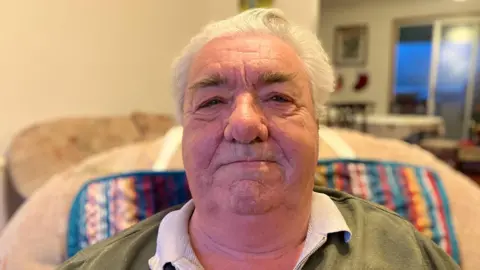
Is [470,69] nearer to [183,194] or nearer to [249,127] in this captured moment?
[183,194]

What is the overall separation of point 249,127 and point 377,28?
6857mm

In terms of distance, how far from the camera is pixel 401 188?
118cm

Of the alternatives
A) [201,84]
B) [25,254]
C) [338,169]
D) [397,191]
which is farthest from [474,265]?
[25,254]

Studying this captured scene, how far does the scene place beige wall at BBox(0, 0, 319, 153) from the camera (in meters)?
2.29

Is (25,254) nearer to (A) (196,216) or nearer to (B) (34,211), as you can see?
(B) (34,211)

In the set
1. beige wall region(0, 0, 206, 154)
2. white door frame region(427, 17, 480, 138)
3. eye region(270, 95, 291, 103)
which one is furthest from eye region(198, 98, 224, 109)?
white door frame region(427, 17, 480, 138)

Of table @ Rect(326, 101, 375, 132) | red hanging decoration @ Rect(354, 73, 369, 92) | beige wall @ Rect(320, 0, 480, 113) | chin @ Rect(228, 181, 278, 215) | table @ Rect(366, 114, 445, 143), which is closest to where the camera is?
chin @ Rect(228, 181, 278, 215)

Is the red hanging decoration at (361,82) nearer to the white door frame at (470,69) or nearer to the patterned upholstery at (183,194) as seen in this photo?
the white door frame at (470,69)

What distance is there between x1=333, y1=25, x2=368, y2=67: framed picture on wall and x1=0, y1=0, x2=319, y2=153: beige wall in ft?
12.9

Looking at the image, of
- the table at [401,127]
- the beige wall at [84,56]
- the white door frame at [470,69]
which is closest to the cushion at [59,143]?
the beige wall at [84,56]

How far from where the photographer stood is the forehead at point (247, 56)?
841 mm

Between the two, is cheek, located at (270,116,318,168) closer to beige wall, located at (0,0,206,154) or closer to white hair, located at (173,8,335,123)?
white hair, located at (173,8,335,123)

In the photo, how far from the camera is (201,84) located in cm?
88

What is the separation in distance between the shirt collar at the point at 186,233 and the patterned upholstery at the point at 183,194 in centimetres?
23
